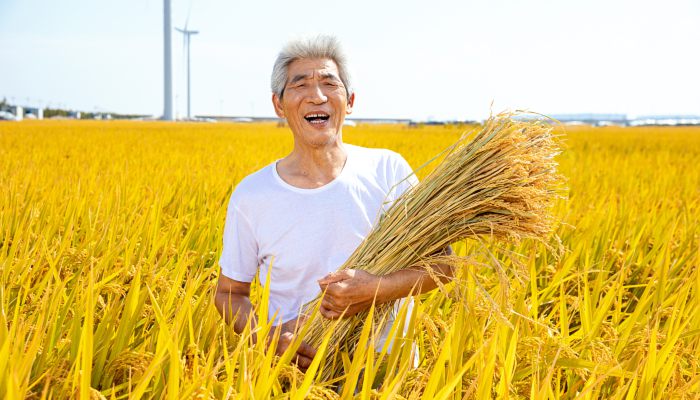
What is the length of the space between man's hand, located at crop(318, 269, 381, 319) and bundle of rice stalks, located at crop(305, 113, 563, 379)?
0.20ft

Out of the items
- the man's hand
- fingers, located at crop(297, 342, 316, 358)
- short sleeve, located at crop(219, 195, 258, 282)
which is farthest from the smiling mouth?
fingers, located at crop(297, 342, 316, 358)

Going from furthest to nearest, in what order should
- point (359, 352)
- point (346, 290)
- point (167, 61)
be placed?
point (167, 61)
point (346, 290)
point (359, 352)

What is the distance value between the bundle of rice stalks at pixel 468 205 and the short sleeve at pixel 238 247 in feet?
1.04

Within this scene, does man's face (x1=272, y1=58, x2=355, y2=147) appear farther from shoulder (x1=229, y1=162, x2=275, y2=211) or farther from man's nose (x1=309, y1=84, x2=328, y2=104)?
shoulder (x1=229, y1=162, x2=275, y2=211)

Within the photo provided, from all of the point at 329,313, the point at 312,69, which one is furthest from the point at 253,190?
the point at 329,313

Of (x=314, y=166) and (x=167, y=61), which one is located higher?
(x=167, y=61)

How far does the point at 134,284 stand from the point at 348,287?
49 cm

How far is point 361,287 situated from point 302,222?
373 millimetres

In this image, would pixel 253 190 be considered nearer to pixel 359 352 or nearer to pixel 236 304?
pixel 236 304

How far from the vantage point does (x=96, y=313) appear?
66.3 inches

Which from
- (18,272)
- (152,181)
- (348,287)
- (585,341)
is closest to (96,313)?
(18,272)

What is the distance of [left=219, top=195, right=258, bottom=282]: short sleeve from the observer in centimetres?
174

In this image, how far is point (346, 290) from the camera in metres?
1.35

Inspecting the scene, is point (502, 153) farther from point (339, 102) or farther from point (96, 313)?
point (96, 313)
